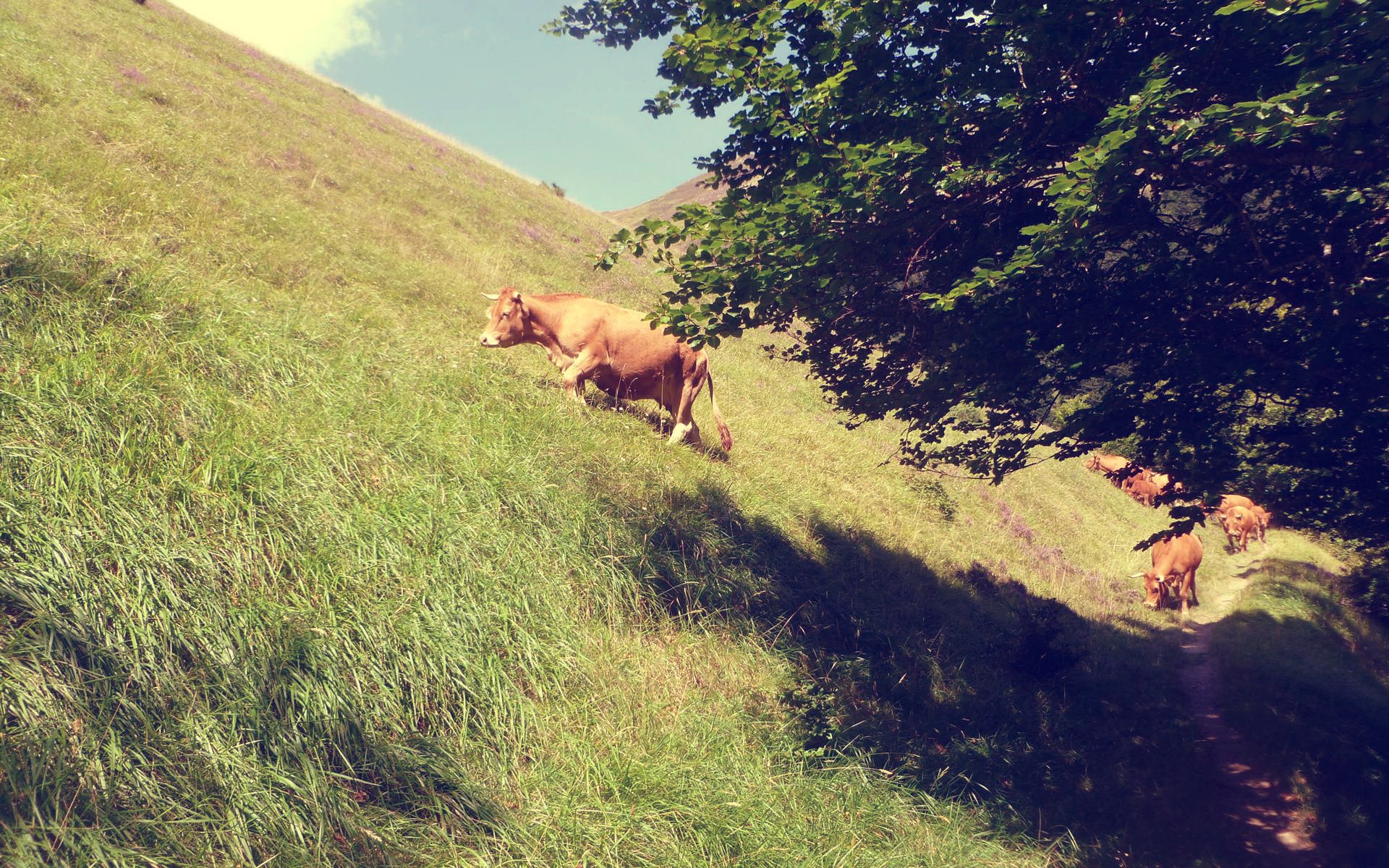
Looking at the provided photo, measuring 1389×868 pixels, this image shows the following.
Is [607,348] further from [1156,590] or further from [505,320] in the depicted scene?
[1156,590]

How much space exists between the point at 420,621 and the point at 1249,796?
889cm

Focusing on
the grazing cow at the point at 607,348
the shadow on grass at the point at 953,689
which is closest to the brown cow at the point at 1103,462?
the shadow on grass at the point at 953,689

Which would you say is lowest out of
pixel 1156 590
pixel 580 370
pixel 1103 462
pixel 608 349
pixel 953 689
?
pixel 953 689

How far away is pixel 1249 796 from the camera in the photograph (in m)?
7.34

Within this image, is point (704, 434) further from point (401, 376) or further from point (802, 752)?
point (802, 752)

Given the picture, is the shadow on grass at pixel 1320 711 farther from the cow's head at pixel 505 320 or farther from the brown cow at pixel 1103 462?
the brown cow at pixel 1103 462

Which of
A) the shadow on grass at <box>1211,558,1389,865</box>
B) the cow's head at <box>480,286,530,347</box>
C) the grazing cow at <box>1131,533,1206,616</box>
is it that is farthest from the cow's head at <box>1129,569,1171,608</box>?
the cow's head at <box>480,286,530,347</box>

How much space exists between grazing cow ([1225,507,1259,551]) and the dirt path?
56.5 feet

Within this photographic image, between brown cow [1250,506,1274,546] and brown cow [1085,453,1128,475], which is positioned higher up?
brown cow [1085,453,1128,475]

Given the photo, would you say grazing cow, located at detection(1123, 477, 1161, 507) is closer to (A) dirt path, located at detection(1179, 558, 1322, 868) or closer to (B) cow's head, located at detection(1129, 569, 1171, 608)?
(B) cow's head, located at detection(1129, 569, 1171, 608)

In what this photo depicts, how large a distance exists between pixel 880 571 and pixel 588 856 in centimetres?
726

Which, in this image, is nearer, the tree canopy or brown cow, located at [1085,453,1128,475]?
the tree canopy

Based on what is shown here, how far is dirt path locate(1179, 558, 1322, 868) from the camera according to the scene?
21.2ft

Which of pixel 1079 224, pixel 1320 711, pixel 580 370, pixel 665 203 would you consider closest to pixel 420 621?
pixel 1079 224
